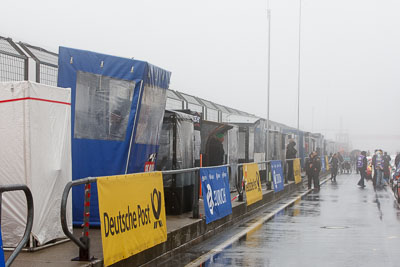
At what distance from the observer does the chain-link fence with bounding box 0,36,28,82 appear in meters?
9.62

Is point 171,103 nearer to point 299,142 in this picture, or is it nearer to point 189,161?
point 189,161

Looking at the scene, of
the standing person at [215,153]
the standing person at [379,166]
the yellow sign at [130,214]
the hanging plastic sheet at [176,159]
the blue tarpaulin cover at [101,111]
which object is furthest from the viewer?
the standing person at [379,166]

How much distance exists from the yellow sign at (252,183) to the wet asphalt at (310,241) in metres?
0.44

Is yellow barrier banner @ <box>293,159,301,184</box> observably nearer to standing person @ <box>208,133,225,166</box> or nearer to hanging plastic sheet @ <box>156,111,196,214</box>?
standing person @ <box>208,133,225,166</box>

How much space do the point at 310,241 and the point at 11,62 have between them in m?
5.67

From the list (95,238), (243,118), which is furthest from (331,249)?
(243,118)

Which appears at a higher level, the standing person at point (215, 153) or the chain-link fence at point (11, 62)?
the chain-link fence at point (11, 62)

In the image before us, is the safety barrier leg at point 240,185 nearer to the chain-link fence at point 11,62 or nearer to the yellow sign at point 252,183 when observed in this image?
Result: the yellow sign at point 252,183

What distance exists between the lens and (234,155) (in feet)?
70.0

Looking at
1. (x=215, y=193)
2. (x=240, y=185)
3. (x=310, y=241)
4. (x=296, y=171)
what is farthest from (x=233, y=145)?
(x=310, y=241)

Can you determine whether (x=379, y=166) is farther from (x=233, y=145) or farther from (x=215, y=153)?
(x=215, y=153)

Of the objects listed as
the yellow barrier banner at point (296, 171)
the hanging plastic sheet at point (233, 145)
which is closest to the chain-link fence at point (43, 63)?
the hanging plastic sheet at point (233, 145)

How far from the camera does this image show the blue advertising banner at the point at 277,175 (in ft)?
65.9

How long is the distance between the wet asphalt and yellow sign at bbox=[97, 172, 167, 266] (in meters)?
0.59
